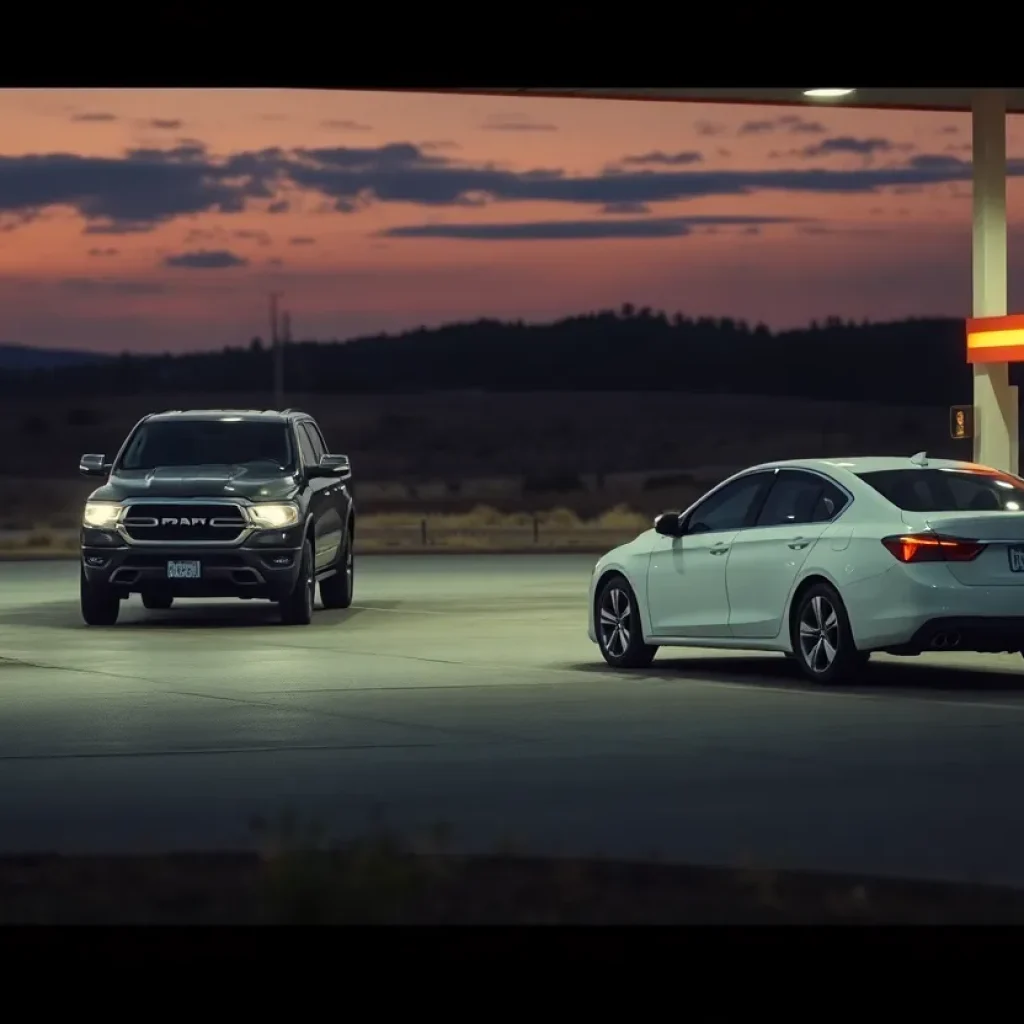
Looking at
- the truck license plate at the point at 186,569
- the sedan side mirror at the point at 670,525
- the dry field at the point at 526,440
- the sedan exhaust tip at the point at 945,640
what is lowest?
the dry field at the point at 526,440

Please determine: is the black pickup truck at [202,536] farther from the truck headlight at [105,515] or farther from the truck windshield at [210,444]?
the truck windshield at [210,444]

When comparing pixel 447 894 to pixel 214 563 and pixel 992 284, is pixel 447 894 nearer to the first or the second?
pixel 214 563

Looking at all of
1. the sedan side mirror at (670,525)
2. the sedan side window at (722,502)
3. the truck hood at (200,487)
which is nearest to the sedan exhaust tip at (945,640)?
the sedan side window at (722,502)

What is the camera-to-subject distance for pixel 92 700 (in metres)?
20.0

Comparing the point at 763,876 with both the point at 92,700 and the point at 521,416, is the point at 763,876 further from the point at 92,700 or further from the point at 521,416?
the point at 521,416

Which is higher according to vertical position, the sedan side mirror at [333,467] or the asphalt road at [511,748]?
the sedan side mirror at [333,467]

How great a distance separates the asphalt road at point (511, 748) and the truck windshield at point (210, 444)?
240 cm

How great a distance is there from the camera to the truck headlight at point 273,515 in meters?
27.8

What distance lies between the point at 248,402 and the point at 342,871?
166 metres

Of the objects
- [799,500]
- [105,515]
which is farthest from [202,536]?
[799,500]

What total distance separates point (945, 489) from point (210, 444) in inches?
407

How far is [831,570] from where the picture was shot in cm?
2025

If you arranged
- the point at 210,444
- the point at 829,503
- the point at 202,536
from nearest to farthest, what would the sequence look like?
the point at 829,503, the point at 202,536, the point at 210,444

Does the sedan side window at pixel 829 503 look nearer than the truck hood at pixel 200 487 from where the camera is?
Yes
